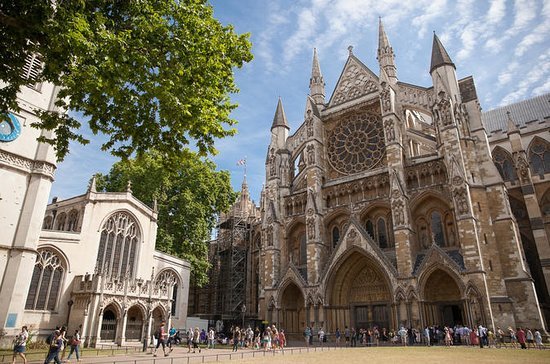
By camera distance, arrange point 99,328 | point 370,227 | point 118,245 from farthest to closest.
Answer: point 370,227 → point 118,245 → point 99,328

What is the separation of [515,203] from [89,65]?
3268 centimetres

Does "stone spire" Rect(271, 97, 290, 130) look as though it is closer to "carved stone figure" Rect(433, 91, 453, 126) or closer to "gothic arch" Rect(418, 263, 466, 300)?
"carved stone figure" Rect(433, 91, 453, 126)

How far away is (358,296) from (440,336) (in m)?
6.01

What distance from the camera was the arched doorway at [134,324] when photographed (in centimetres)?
2350

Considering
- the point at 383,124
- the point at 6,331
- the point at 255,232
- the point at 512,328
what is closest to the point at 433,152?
the point at 383,124

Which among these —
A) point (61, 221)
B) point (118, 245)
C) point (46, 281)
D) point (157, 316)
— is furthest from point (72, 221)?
point (157, 316)

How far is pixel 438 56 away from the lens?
28.0 metres

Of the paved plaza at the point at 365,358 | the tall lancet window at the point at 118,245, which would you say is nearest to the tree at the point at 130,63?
the paved plaza at the point at 365,358

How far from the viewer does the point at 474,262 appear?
21.0 metres

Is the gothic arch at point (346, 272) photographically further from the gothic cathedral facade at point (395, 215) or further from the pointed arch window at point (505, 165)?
the pointed arch window at point (505, 165)

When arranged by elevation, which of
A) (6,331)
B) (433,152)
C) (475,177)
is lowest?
(6,331)

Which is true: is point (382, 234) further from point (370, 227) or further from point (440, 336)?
point (440, 336)

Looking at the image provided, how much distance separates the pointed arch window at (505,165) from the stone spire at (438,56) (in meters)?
12.0

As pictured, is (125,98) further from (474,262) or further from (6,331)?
(474,262)
